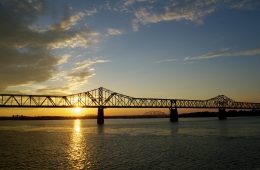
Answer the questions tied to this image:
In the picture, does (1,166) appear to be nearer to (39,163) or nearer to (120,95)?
(39,163)

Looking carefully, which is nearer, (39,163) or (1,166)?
(1,166)

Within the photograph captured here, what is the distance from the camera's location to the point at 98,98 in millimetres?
164500

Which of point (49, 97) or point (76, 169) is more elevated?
point (49, 97)

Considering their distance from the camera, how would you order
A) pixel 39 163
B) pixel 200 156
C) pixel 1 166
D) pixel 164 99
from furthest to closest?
pixel 164 99 < pixel 200 156 < pixel 39 163 < pixel 1 166

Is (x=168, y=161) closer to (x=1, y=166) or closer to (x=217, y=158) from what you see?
(x=217, y=158)

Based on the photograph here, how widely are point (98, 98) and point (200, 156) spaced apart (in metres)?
131

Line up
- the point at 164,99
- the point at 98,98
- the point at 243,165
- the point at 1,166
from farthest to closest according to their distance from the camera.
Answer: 1. the point at 164,99
2. the point at 98,98
3. the point at 1,166
4. the point at 243,165

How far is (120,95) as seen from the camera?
174000mm

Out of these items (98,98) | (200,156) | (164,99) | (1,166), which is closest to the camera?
(1,166)

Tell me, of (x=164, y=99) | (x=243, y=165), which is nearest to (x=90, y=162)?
(x=243, y=165)

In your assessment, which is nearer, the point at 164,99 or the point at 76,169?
the point at 76,169

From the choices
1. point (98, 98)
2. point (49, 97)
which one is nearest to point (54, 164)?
point (49, 97)

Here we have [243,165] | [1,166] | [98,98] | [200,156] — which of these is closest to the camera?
[243,165]

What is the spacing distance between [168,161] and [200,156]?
4.90 meters
